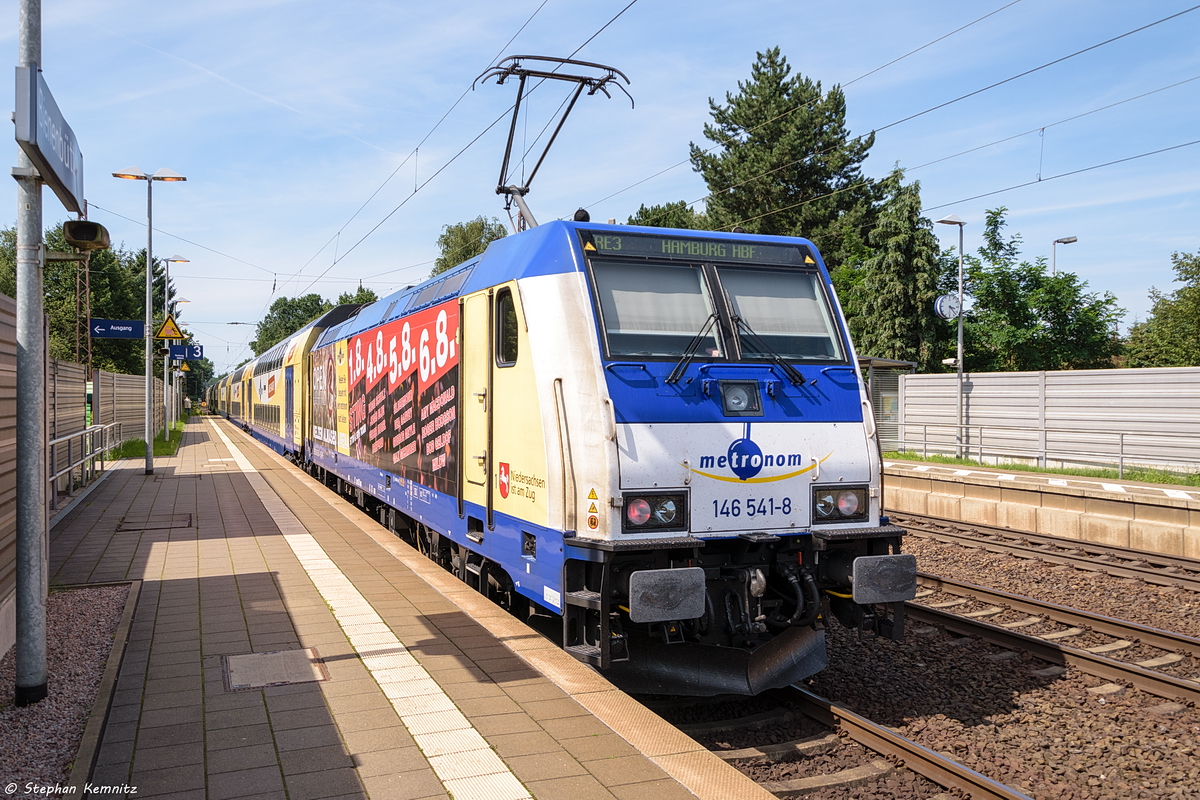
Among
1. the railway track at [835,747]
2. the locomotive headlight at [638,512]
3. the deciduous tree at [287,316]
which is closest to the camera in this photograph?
the railway track at [835,747]

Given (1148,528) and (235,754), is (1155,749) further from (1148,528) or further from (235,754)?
(1148,528)

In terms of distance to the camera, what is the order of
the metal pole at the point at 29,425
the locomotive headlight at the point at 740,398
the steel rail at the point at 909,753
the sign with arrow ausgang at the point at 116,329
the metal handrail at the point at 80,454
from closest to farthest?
the steel rail at the point at 909,753 → the metal pole at the point at 29,425 → the locomotive headlight at the point at 740,398 → the metal handrail at the point at 80,454 → the sign with arrow ausgang at the point at 116,329

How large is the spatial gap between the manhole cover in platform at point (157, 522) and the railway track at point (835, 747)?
360 inches

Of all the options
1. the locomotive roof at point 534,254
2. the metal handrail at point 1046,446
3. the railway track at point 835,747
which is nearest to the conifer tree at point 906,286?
the metal handrail at point 1046,446

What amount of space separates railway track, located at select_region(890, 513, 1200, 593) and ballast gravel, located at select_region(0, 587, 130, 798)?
10.0 m

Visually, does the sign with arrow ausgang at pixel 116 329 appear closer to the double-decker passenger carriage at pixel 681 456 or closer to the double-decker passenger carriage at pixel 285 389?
the double-decker passenger carriage at pixel 285 389

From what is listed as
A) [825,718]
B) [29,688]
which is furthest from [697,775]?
[29,688]

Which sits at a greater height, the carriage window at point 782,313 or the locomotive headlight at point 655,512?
the carriage window at point 782,313

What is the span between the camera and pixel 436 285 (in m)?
8.95

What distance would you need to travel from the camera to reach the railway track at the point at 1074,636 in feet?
21.1

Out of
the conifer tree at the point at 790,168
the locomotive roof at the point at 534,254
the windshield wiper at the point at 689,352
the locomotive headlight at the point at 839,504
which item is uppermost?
the conifer tree at the point at 790,168

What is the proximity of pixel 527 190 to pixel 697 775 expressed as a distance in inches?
390

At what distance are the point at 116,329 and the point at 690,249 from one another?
753 inches

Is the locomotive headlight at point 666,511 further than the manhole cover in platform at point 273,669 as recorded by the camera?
No
